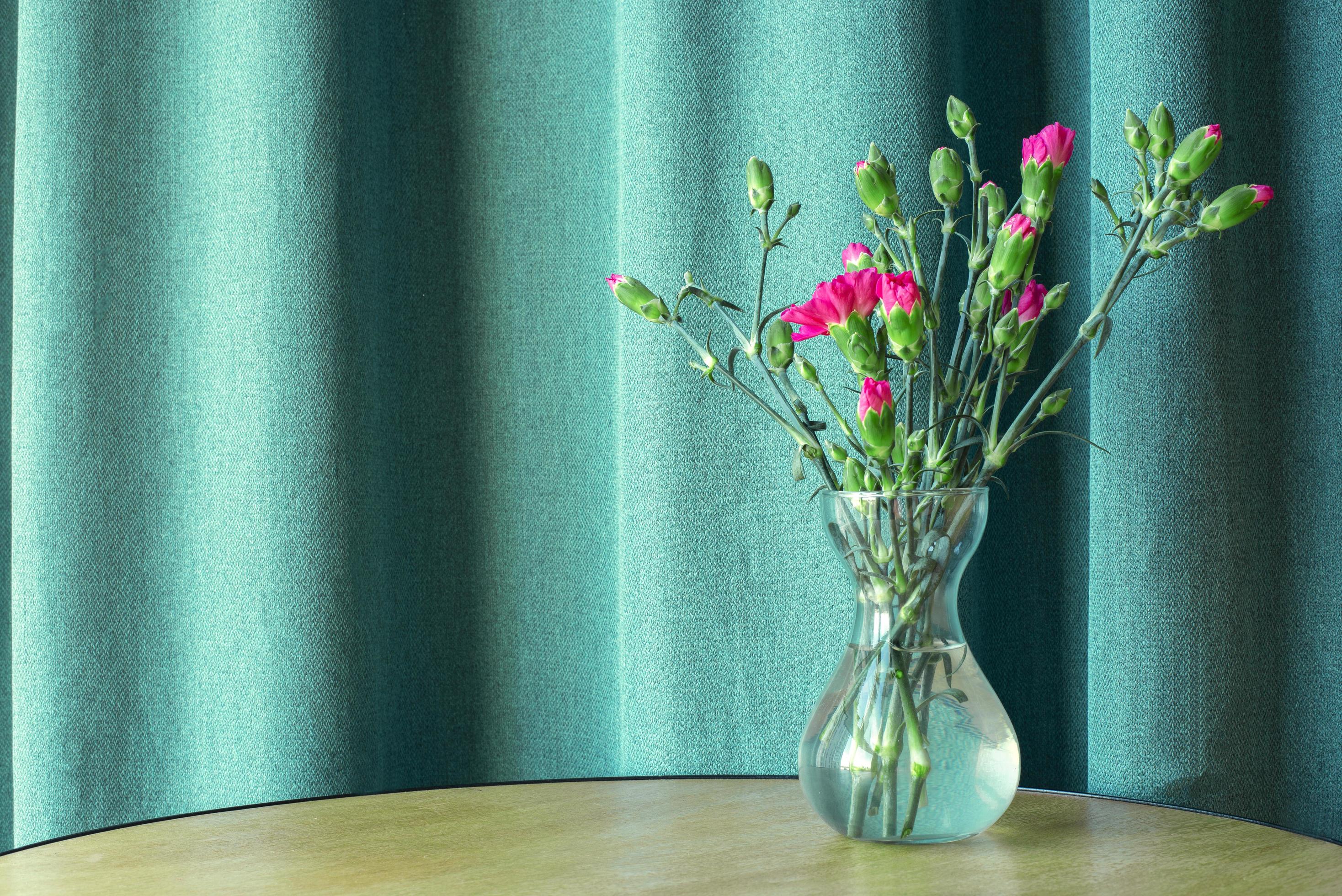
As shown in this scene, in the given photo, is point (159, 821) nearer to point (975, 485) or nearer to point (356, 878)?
point (356, 878)

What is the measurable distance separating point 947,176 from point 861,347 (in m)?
0.14

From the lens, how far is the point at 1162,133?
68 centimetres

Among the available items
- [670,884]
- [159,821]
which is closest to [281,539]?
[159,821]

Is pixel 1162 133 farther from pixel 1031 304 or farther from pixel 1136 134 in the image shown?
pixel 1031 304

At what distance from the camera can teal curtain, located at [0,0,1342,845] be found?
2.71 feet

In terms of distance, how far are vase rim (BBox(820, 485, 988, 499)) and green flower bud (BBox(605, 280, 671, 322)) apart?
0.47ft

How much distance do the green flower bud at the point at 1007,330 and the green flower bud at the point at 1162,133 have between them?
134 millimetres

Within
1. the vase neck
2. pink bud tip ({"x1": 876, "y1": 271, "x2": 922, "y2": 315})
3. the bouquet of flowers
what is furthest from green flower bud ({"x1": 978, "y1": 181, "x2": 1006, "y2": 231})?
the vase neck

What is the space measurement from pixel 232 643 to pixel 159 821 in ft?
0.76

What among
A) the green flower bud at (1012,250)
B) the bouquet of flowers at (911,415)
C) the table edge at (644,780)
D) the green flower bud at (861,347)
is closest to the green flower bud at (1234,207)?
the bouquet of flowers at (911,415)

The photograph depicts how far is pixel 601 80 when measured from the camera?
104 cm

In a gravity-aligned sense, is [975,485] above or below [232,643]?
above

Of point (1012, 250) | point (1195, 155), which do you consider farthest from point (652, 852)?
point (1195, 155)

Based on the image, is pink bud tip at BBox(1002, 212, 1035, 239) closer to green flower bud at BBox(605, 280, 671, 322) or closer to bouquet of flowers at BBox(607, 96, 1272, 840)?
bouquet of flowers at BBox(607, 96, 1272, 840)
